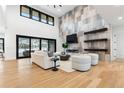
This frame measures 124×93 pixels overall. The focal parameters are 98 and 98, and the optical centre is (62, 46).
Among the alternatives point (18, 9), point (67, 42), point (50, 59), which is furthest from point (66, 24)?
point (50, 59)

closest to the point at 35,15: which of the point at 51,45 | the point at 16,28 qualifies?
the point at 16,28

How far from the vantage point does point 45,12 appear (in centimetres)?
1004

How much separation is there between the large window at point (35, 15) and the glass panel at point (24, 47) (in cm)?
209

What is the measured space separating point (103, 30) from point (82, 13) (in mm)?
2714

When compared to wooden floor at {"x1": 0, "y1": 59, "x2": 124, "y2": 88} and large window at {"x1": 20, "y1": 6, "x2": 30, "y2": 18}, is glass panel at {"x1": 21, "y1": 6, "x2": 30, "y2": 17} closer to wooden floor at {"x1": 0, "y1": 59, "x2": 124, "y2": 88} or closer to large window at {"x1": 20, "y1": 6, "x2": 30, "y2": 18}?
large window at {"x1": 20, "y1": 6, "x2": 30, "y2": 18}

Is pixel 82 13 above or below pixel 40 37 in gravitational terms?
above

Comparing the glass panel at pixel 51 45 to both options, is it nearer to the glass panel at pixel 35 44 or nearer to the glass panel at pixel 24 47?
the glass panel at pixel 35 44

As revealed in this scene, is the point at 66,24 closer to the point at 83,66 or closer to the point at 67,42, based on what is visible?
the point at 67,42

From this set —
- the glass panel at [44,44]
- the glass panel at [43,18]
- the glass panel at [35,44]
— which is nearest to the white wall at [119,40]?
the glass panel at [44,44]

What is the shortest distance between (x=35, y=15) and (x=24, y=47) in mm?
3181

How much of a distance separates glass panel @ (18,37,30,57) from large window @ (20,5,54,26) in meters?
2.09

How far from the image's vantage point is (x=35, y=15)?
920cm

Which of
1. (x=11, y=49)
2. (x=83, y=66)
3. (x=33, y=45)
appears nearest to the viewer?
(x=83, y=66)

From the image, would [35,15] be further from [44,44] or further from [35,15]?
[44,44]
